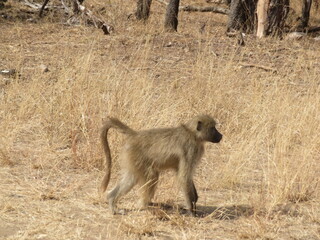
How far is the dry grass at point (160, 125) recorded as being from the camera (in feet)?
16.8

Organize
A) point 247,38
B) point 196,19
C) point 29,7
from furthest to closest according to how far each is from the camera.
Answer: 1. point 196,19
2. point 29,7
3. point 247,38

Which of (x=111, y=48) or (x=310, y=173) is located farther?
(x=111, y=48)

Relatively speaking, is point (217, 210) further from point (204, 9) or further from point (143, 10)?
point (204, 9)

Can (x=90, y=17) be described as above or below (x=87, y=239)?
above

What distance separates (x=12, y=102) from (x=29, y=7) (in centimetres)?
766

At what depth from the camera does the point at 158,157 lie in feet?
17.1

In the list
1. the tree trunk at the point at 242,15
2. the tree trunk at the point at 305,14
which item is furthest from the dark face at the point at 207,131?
the tree trunk at the point at 305,14

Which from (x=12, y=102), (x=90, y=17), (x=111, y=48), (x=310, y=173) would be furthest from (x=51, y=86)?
(x=90, y=17)

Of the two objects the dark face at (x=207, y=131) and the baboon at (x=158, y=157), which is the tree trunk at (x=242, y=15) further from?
the baboon at (x=158, y=157)

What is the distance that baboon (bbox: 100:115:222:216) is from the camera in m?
5.22

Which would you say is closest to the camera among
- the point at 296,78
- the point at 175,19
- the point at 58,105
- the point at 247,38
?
the point at 58,105

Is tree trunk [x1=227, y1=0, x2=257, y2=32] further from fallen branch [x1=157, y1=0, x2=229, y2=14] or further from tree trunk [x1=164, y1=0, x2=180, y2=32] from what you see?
fallen branch [x1=157, y1=0, x2=229, y2=14]

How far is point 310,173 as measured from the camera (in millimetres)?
6195

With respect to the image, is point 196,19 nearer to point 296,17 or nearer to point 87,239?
point 296,17
